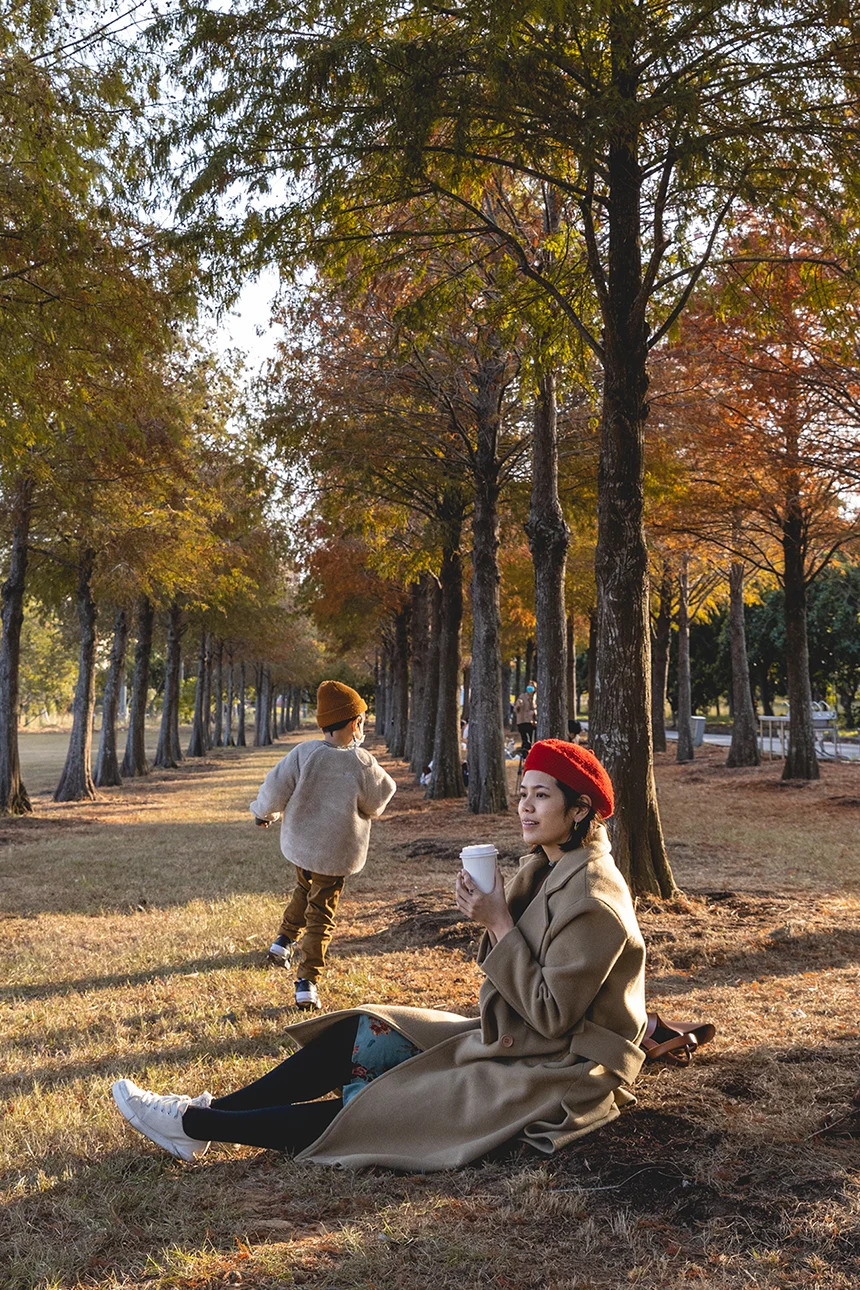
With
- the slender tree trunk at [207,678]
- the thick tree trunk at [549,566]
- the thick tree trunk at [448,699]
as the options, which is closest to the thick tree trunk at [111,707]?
the thick tree trunk at [448,699]

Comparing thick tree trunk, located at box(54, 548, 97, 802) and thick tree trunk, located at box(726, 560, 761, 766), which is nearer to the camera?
thick tree trunk, located at box(54, 548, 97, 802)

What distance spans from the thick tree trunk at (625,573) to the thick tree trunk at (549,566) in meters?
4.54

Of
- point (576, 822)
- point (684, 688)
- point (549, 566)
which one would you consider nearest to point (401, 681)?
point (684, 688)

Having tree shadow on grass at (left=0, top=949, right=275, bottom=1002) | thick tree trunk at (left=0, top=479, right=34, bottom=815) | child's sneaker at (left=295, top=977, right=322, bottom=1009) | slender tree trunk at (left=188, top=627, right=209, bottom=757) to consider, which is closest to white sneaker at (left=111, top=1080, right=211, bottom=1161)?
child's sneaker at (left=295, top=977, right=322, bottom=1009)

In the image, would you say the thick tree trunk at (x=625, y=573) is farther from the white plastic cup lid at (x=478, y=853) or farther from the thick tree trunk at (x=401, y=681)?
the thick tree trunk at (x=401, y=681)

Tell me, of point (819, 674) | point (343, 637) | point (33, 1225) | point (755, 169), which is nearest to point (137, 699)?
point (343, 637)

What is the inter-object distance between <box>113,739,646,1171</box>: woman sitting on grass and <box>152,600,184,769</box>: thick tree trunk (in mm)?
27482

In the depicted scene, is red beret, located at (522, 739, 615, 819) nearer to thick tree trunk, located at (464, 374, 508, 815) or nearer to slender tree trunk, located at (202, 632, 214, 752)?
thick tree trunk, located at (464, 374, 508, 815)

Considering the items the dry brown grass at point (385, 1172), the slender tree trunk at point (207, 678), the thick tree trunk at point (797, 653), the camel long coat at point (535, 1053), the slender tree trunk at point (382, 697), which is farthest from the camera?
the slender tree trunk at point (382, 697)

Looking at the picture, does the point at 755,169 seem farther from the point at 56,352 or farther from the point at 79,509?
the point at 79,509

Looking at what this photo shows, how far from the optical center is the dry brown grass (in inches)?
116

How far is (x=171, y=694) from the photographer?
105 feet

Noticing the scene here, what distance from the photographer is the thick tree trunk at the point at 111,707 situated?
926 inches

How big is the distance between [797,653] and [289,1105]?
17528 millimetres
